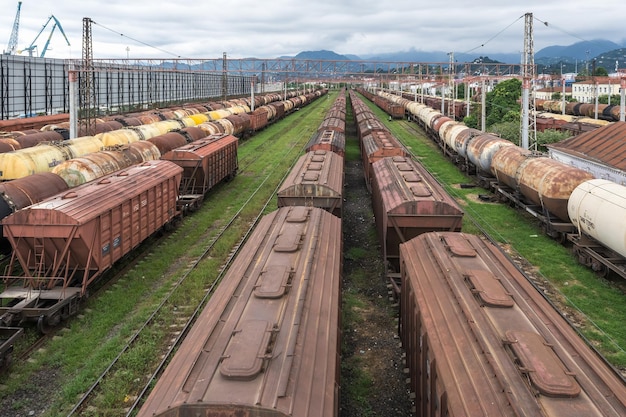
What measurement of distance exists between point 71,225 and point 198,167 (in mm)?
13320

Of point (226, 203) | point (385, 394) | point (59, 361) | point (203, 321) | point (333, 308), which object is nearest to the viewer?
point (203, 321)

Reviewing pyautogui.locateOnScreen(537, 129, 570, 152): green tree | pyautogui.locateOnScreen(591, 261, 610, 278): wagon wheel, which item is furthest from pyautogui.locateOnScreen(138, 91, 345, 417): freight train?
pyautogui.locateOnScreen(537, 129, 570, 152): green tree

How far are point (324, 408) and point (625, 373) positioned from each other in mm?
9743

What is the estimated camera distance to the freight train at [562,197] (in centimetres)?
1800

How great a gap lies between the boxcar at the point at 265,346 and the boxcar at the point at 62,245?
21.6 feet

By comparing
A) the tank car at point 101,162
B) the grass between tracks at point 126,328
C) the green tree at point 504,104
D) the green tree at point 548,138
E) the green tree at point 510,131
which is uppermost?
the green tree at point 504,104

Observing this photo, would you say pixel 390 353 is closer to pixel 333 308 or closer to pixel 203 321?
pixel 333 308

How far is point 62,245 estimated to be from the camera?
1530cm

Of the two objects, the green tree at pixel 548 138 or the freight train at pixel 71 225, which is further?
the green tree at pixel 548 138

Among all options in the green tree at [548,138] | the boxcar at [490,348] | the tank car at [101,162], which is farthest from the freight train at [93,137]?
the green tree at [548,138]

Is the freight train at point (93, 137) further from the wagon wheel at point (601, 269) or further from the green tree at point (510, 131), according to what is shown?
the green tree at point (510, 131)

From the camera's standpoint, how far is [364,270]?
19469mm

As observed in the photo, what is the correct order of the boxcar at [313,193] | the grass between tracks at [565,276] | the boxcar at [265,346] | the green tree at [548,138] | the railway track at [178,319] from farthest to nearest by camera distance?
the green tree at [548,138], the boxcar at [313,193], the grass between tracks at [565,276], the railway track at [178,319], the boxcar at [265,346]

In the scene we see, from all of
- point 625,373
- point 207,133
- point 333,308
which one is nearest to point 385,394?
point 333,308
